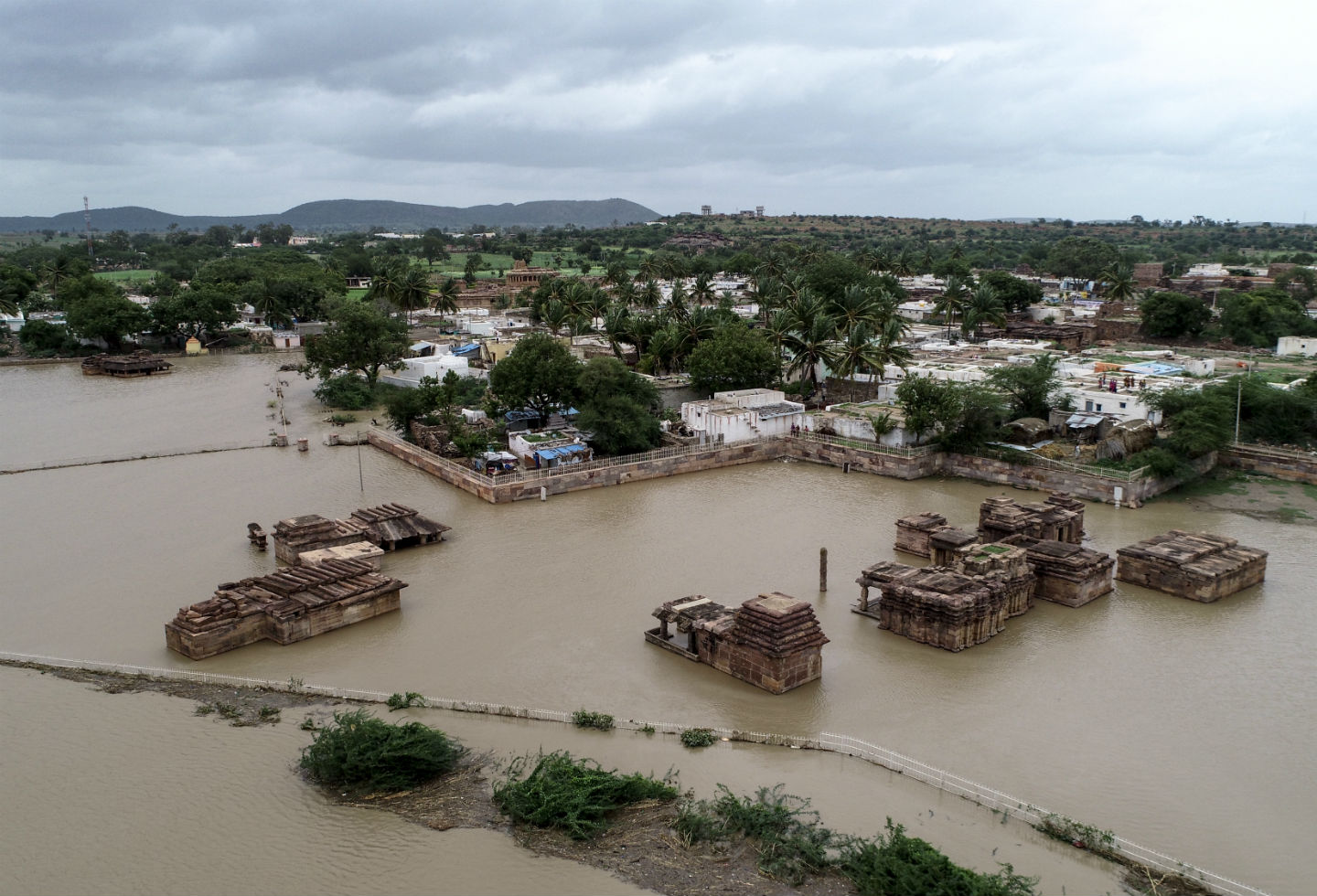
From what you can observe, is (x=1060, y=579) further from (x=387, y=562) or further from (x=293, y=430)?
(x=293, y=430)

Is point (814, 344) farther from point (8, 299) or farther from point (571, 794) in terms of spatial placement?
point (8, 299)

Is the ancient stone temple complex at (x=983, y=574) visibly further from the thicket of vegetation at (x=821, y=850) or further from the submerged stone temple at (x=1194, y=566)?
the thicket of vegetation at (x=821, y=850)

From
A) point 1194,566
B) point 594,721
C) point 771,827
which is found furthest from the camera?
point 1194,566

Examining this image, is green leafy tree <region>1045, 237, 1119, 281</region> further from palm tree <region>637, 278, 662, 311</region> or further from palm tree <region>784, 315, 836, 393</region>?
palm tree <region>784, 315, 836, 393</region>

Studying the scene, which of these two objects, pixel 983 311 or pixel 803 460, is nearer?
pixel 803 460

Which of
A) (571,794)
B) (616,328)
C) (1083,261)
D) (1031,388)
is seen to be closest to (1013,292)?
(616,328)

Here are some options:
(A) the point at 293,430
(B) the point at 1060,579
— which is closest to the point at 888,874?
(B) the point at 1060,579
